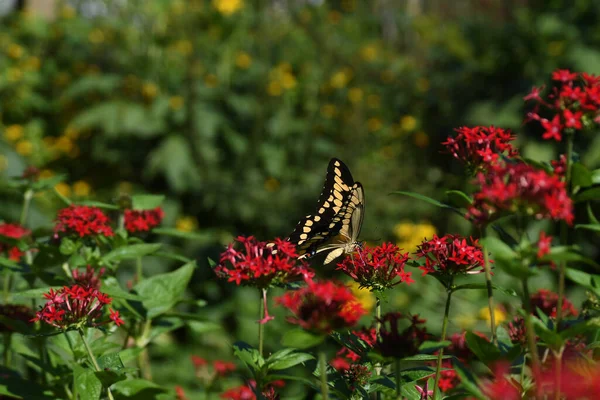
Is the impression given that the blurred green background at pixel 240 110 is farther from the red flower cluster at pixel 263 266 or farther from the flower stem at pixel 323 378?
the flower stem at pixel 323 378

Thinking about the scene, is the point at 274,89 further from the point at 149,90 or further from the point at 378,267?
the point at 378,267

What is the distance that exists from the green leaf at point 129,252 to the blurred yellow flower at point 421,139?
4.04 m

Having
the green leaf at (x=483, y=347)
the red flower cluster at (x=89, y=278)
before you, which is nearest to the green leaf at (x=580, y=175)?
the green leaf at (x=483, y=347)

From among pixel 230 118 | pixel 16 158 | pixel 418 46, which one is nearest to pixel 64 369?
pixel 16 158

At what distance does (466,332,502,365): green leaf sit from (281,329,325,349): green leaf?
204 millimetres

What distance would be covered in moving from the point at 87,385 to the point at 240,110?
3724mm

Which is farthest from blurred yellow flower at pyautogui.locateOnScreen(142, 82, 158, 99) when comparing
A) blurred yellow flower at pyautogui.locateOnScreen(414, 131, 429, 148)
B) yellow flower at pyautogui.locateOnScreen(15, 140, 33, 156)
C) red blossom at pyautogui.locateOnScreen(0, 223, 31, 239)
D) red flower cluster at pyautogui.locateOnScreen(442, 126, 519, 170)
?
red flower cluster at pyautogui.locateOnScreen(442, 126, 519, 170)

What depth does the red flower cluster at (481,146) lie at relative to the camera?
1.05m

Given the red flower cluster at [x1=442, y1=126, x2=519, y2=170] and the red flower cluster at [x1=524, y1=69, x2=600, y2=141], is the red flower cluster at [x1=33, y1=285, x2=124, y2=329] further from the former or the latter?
the red flower cluster at [x1=524, y1=69, x2=600, y2=141]

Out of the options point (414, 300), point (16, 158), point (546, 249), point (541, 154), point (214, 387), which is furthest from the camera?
point (541, 154)

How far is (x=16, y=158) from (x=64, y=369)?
119 inches

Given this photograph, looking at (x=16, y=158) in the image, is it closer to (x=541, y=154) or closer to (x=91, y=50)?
(x=91, y=50)

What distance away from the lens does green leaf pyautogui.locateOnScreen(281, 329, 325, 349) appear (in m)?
0.84

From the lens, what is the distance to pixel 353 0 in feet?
25.7
